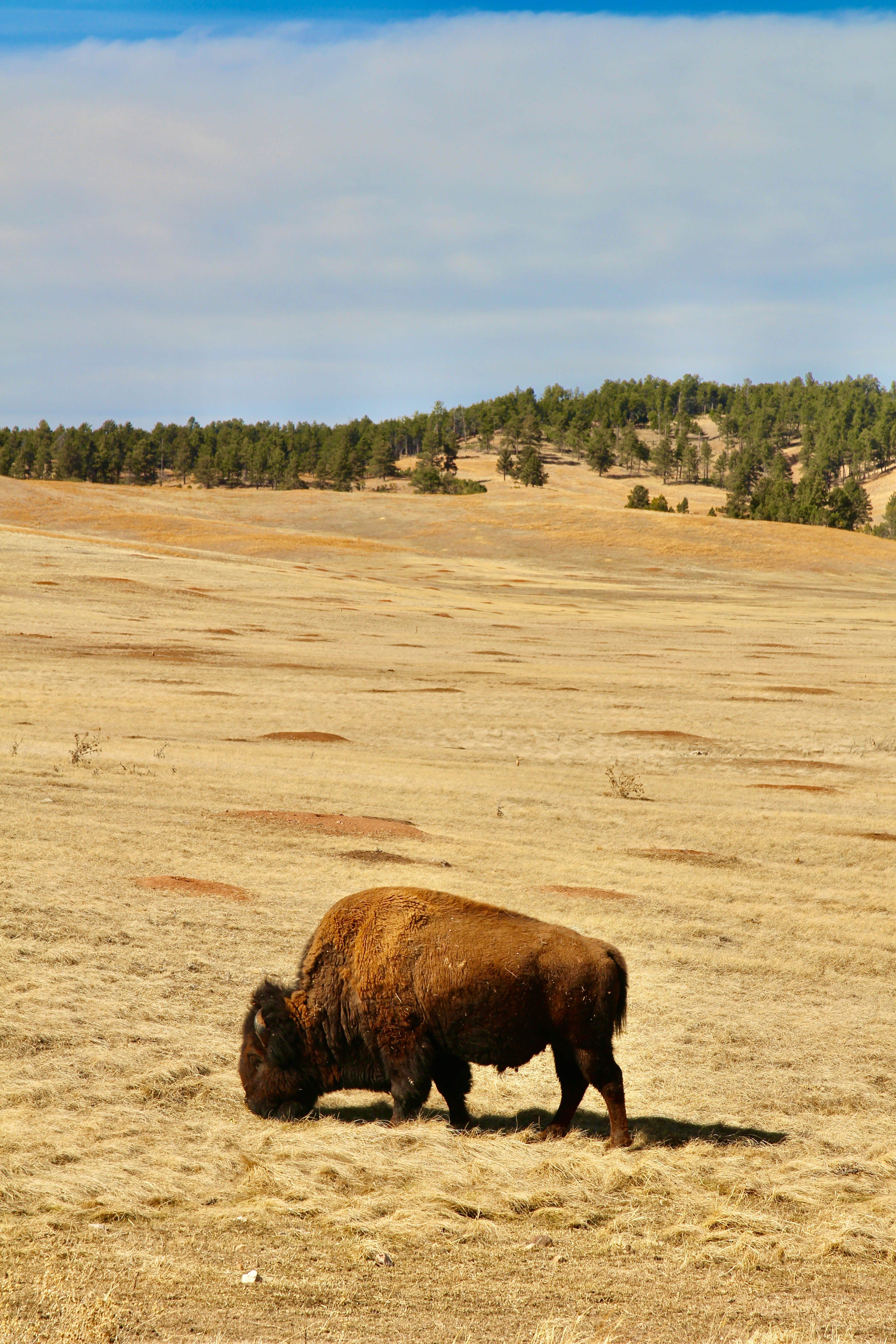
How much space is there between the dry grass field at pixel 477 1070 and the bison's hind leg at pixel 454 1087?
0.69 feet

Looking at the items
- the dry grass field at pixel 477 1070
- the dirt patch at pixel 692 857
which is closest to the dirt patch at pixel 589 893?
the dry grass field at pixel 477 1070

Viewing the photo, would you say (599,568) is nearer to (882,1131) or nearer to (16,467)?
(882,1131)

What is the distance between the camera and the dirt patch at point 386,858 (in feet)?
47.2

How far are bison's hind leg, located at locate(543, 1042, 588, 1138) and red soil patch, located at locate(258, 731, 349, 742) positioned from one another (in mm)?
17380

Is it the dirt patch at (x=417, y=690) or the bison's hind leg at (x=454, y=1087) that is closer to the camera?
the bison's hind leg at (x=454, y=1087)

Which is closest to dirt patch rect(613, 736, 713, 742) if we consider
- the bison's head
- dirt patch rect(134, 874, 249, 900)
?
dirt patch rect(134, 874, 249, 900)

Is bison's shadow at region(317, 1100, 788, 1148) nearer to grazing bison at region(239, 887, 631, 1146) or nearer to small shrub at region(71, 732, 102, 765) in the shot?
grazing bison at region(239, 887, 631, 1146)

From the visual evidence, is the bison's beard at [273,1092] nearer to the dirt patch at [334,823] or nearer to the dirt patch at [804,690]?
the dirt patch at [334,823]

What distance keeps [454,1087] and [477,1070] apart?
1.61 m

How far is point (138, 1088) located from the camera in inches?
307

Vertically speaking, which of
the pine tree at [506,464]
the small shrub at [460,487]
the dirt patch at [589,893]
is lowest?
the dirt patch at [589,893]

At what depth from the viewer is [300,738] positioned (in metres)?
25.0

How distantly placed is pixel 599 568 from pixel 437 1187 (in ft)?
282

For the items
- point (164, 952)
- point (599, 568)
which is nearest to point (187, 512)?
point (599, 568)
